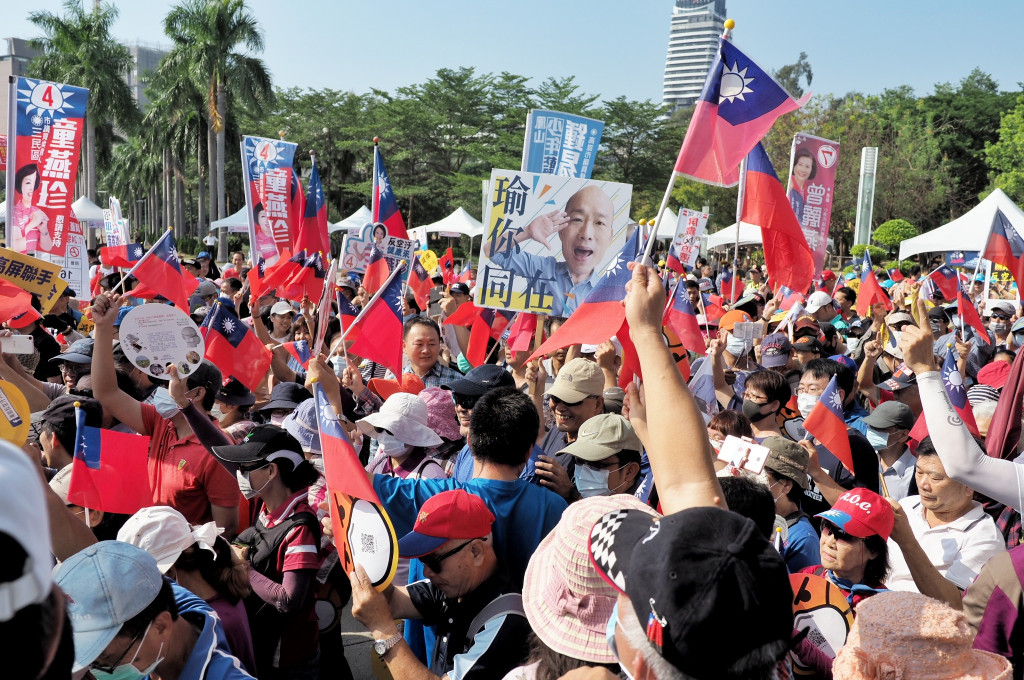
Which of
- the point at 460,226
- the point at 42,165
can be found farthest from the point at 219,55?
the point at 42,165

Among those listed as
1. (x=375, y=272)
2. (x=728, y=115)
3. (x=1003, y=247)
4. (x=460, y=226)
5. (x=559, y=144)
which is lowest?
(x=375, y=272)

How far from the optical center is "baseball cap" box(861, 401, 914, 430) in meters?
4.58

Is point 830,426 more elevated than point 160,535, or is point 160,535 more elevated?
point 830,426

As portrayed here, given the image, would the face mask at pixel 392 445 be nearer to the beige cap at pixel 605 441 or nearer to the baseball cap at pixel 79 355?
the beige cap at pixel 605 441

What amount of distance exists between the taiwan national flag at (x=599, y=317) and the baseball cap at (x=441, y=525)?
53.6 inches

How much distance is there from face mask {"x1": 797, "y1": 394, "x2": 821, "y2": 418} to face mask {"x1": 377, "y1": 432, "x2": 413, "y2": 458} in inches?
102

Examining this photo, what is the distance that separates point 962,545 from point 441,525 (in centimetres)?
200

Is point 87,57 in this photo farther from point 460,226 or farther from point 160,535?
point 160,535

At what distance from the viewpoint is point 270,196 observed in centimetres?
1001

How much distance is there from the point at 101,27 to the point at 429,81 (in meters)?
15.8

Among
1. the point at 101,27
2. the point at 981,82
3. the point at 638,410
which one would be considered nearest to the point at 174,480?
the point at 638,410

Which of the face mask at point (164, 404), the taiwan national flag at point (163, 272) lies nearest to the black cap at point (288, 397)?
the face mask at point (164, 404)

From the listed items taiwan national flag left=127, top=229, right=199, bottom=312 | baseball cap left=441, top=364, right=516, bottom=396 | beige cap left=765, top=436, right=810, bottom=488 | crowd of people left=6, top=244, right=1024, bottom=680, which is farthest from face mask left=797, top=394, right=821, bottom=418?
taiwan national flag left=127, top=229, right=199, bottom=312

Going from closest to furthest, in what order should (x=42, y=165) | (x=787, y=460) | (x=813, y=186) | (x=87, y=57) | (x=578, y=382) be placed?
(x=787, y=460) < (x=578, y=382) < (x=42, y=165) < (x=813, y=186) < (x=87, y=57)
